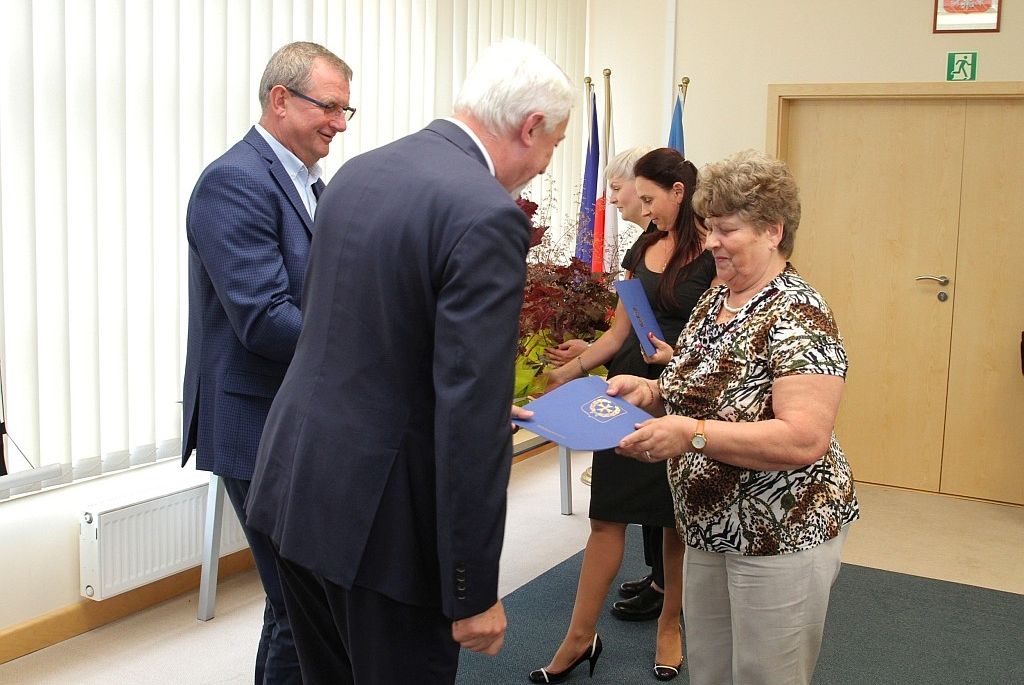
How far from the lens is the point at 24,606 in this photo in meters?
3.07

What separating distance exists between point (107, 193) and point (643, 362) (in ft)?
6.11

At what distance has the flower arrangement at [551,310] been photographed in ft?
8.79

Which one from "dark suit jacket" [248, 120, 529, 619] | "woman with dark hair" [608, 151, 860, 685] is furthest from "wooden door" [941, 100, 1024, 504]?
"dark suit jacket" [248, 120, 529, 619]

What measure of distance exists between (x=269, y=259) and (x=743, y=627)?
1.22 m

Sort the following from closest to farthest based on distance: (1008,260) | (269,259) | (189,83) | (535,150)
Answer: (535,150) < (269,259) < (189,83) < (1008,260)

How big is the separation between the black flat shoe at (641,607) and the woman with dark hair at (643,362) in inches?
18.5

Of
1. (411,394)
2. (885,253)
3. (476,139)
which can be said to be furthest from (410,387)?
(885,253)

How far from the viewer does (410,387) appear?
4.53 ft

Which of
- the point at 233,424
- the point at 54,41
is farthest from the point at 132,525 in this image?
the point at 54,41

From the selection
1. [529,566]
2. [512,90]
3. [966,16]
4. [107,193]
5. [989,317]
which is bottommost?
[529,566]

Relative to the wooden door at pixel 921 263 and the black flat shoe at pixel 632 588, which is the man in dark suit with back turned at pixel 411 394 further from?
the wooden door at pixel 921 263

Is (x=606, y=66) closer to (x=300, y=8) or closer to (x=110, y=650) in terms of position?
(x=300, y=8)

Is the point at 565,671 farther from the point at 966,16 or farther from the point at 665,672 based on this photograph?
the point at 966,16

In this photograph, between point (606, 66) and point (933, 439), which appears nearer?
point (933, 439)
